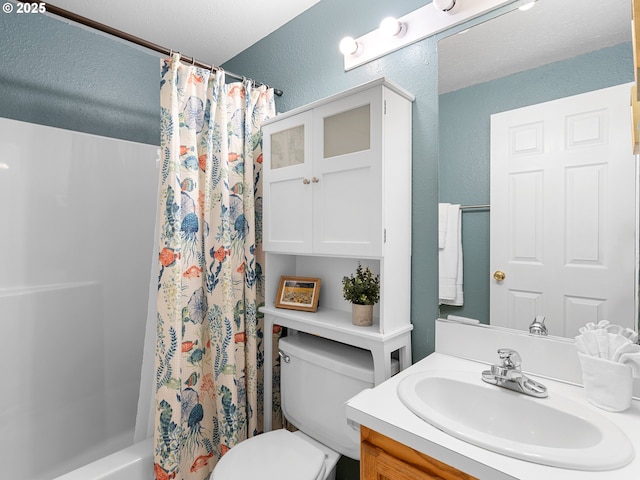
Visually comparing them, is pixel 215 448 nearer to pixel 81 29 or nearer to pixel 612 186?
pixel 612 186

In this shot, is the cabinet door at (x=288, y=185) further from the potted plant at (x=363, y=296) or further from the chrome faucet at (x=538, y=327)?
the chrome faucet at (x=538, y=327)

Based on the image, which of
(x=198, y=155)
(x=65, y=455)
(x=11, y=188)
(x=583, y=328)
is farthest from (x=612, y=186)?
(x=65, y=455)

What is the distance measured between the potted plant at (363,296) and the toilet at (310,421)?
0.17 metres

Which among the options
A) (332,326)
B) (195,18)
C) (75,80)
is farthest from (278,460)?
(75,80)

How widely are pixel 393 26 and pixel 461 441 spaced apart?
146 centimetres

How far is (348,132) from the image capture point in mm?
1375

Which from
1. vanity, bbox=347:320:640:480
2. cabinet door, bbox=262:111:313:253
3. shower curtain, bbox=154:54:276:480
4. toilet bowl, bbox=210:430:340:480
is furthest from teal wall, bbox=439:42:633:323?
shower curtain, bbox=154:54:276:480

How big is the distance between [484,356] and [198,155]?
4.71ft

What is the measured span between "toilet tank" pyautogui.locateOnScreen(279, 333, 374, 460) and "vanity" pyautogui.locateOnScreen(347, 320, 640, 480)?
281 mm

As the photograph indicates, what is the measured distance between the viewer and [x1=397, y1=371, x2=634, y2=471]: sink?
2.27ft

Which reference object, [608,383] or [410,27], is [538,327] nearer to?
[608,383]

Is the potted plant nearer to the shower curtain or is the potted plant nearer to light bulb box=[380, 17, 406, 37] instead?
the shower curtain

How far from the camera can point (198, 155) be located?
62.4 inches

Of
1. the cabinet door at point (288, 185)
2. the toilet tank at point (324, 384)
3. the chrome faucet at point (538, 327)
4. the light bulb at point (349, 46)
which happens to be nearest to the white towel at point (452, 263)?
the chrome faucet at point (538, 327)
